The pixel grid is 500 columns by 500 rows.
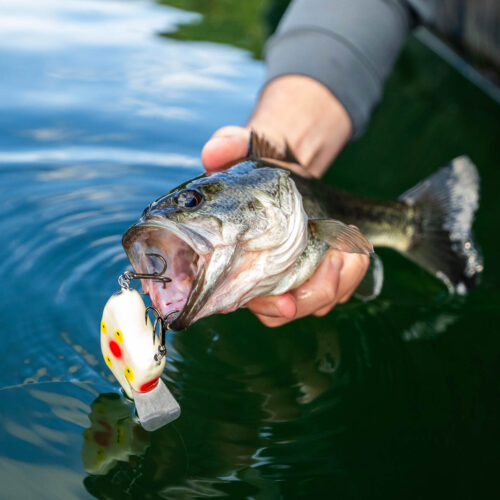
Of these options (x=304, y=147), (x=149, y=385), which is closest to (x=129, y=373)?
(x=149, y=385)

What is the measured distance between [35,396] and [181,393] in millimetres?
485

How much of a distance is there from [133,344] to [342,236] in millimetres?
804

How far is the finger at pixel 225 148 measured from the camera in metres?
2.44

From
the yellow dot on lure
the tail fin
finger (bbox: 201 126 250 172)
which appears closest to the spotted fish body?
the yellow dot on lure

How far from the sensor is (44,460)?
188cm

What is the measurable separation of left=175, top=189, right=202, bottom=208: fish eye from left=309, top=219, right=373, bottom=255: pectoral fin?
18.8 inches

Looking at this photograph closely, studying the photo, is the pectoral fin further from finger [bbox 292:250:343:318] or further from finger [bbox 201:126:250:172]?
finger [bbox 201:126:250:172]

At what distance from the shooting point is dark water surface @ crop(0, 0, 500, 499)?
1941 millimetres

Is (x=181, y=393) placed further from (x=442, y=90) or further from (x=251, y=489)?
(x=442, y=90)

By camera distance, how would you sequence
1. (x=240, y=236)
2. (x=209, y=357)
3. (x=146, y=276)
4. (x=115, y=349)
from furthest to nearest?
(x=209, y=357) → (x=240, y=236) → (x=115, y=349) → (x=146, y=276)

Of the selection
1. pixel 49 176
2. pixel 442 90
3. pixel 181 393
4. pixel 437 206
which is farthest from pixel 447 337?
pixel 442 90

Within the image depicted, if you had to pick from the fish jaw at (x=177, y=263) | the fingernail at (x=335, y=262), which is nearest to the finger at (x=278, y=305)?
the fingernail at (x=335, y=262)

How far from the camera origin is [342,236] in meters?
2.15

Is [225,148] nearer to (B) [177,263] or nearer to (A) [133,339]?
(B) [177,263]
